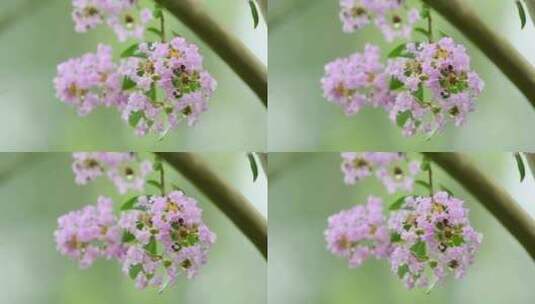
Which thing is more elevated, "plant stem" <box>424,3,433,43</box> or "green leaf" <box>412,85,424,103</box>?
"plant stem" <box>424,3,433,43</box>

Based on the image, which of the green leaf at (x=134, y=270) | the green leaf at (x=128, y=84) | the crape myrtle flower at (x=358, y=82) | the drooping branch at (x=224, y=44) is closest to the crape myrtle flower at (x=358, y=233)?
the crape myrtle flower at (x=358, y=82)

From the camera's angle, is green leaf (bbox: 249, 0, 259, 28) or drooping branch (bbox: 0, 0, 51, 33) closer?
drooping branch (bbox: 0, 0, 51, 33)

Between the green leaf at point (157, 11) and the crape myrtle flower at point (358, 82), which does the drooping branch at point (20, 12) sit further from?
the crape myrtle flower at point (358, 82)

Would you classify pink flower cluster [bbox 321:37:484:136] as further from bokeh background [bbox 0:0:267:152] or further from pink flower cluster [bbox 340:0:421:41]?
bokeh background [bbox 0:0:267:152]

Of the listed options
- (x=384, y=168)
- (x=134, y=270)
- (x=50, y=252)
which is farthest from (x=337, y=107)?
Result: (x=50, y=252)

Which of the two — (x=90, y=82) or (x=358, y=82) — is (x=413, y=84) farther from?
(x=90, y=82)

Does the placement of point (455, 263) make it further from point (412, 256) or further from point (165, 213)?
point (165, 213)

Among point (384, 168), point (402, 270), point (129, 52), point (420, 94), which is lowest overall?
point (402, 270)

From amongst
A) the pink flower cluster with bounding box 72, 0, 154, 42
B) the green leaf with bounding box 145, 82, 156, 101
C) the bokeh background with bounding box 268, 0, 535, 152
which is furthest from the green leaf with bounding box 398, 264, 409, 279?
the pink flower cluster with bounding box 72, 0, 154, 42

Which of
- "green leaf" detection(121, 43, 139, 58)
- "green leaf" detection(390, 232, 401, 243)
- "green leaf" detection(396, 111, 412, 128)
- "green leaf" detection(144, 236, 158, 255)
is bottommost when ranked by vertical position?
"green leaf" detection(390, 232, 401, 243)
